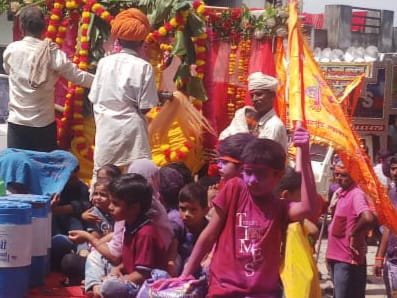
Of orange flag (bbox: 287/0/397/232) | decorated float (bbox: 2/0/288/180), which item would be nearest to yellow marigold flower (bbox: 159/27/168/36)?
decorated float (bbox: 2/0/288/180)

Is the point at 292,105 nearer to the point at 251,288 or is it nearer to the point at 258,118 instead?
the point at 251,288

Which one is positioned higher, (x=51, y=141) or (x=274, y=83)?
(x=274, y=83)

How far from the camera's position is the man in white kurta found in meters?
6.50

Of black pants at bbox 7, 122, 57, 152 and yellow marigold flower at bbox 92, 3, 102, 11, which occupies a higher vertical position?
yellow marigold flower at bbox 92, 3, 102, 11

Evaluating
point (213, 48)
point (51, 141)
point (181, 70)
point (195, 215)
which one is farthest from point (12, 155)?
point (213, 48)

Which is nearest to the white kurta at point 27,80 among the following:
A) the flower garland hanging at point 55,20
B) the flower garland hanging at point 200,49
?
the flower garland hanging at point 55,20

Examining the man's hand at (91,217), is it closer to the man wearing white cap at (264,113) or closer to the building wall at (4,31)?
the man wearing white cap at (264,113)

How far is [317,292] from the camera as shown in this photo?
4227mm

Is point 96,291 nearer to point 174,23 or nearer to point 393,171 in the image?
point 393,171

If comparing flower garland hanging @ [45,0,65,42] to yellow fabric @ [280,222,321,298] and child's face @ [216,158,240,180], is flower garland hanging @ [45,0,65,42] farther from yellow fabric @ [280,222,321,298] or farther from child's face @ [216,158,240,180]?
yellow fabric @ [280,222,321,298]

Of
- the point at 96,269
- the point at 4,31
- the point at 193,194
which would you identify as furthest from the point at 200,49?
the point at 4,31

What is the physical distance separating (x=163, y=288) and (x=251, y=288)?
0.53m

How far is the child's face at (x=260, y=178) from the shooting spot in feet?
13.1

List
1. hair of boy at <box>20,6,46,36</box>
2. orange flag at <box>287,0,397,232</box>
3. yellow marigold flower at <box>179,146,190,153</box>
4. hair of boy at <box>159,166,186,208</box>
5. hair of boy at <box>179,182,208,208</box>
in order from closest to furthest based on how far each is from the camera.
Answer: hair of boy at <box>179,182,208,208</box>, orange flag at <box>287,0,397,232</box>, hair of boy at <box>159,166,186,208</box>, hair of boy at <box>20,6,46,36</box>, yellow marigold flower at <box>179,146,190,153</box>
